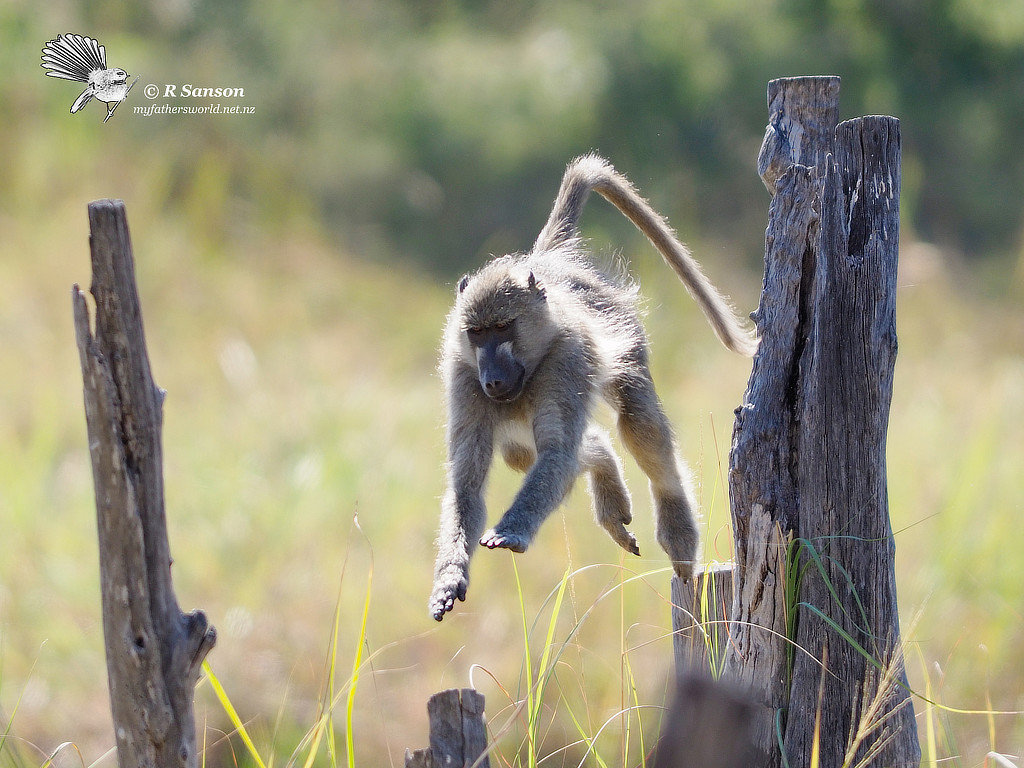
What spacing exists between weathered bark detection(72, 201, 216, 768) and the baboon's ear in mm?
1880

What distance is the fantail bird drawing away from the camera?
3996mm

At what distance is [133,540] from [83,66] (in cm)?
289

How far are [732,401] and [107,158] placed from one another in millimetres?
8281

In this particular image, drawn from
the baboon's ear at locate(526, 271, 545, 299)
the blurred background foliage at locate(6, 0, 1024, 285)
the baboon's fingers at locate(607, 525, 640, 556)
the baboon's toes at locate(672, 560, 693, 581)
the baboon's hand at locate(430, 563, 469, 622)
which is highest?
the blurred background foliage at locate(6, 0, 1024, 285)

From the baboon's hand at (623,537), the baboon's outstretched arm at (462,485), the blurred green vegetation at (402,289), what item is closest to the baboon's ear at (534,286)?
the baboon's outstretched arm at (462,485)

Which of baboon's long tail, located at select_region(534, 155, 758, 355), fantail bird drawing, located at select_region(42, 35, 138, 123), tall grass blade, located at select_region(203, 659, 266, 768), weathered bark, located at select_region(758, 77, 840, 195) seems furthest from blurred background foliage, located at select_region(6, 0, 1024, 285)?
tall grass blade, located at select_region(203, 659, 266, 768)

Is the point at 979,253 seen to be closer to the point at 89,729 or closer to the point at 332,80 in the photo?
the point at 332,80

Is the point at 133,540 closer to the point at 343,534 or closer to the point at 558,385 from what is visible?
the point at 558,385

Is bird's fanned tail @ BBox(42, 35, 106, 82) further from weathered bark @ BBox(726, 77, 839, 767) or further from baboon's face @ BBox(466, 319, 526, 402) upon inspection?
weathered bark @ BBox(726, 77, 839, 767)

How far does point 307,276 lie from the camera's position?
13.7 meters

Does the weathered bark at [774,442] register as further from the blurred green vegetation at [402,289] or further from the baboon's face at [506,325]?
the blurred green vegetation at [402,289]

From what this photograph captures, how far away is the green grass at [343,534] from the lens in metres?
7.78

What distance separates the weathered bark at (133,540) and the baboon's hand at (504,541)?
914mm

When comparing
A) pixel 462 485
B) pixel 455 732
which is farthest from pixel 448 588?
pixel 462 485
